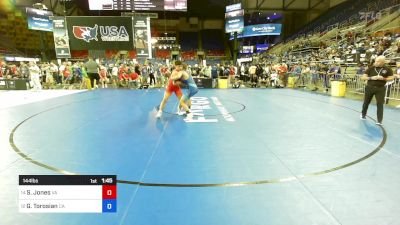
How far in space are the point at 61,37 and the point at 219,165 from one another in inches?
604

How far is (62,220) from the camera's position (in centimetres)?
240

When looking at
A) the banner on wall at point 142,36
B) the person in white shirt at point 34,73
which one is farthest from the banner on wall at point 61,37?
the banner on wall at point 142,36

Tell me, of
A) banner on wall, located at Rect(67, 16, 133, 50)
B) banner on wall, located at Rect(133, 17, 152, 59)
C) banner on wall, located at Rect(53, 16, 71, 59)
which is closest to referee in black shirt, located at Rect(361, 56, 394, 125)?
banner on wall, located at Rect(133, 17, 152, 59)

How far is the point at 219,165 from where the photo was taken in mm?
3660

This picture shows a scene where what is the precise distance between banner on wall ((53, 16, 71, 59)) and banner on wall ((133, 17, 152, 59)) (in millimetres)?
4227

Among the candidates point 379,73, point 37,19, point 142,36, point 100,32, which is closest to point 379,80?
point 379,73

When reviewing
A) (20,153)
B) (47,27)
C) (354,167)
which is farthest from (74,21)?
(354,167)

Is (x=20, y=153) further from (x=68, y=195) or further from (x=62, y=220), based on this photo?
(x=68, y=195)

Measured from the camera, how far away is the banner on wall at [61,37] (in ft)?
48.7

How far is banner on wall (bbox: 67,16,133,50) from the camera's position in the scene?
1500 centimetres

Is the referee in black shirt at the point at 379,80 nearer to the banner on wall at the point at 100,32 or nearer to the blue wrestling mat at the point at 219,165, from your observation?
the blue wrestling mat at the point at 219,165

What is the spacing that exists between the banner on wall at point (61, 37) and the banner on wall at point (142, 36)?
4.23 metres

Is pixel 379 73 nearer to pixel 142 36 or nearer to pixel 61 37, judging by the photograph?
pixel 142 36
